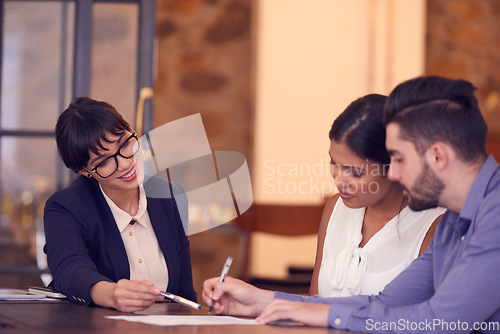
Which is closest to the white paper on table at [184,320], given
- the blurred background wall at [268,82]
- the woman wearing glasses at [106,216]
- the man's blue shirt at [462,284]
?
the man's blue shirt at [462,284]

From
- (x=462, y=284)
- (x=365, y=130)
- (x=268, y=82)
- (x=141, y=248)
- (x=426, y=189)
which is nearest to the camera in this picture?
(x=462, y=284)

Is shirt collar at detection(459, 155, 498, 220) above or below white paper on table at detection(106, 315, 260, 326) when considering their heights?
above

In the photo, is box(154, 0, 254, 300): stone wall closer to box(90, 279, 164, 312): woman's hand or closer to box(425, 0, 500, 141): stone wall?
box(425, 0, 500, 141): stone wall

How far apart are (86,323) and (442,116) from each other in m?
0.80

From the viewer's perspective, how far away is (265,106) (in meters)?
4.77

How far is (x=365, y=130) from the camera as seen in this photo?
70.9 inches

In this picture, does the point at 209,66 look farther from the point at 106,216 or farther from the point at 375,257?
the point at 375,257

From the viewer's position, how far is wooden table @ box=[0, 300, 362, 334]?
1.26 meters

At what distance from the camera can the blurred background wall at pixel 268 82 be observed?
11.4 feet

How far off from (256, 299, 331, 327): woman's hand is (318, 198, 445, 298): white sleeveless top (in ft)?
1.31

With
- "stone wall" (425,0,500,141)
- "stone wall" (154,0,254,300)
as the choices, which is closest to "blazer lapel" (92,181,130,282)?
"stone wall" (154,0,254,300)

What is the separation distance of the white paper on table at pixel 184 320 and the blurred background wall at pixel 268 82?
6.84 feet

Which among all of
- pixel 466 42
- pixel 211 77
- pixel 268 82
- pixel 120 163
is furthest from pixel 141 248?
pixel 466 42

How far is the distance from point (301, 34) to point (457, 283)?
3.69 meters
